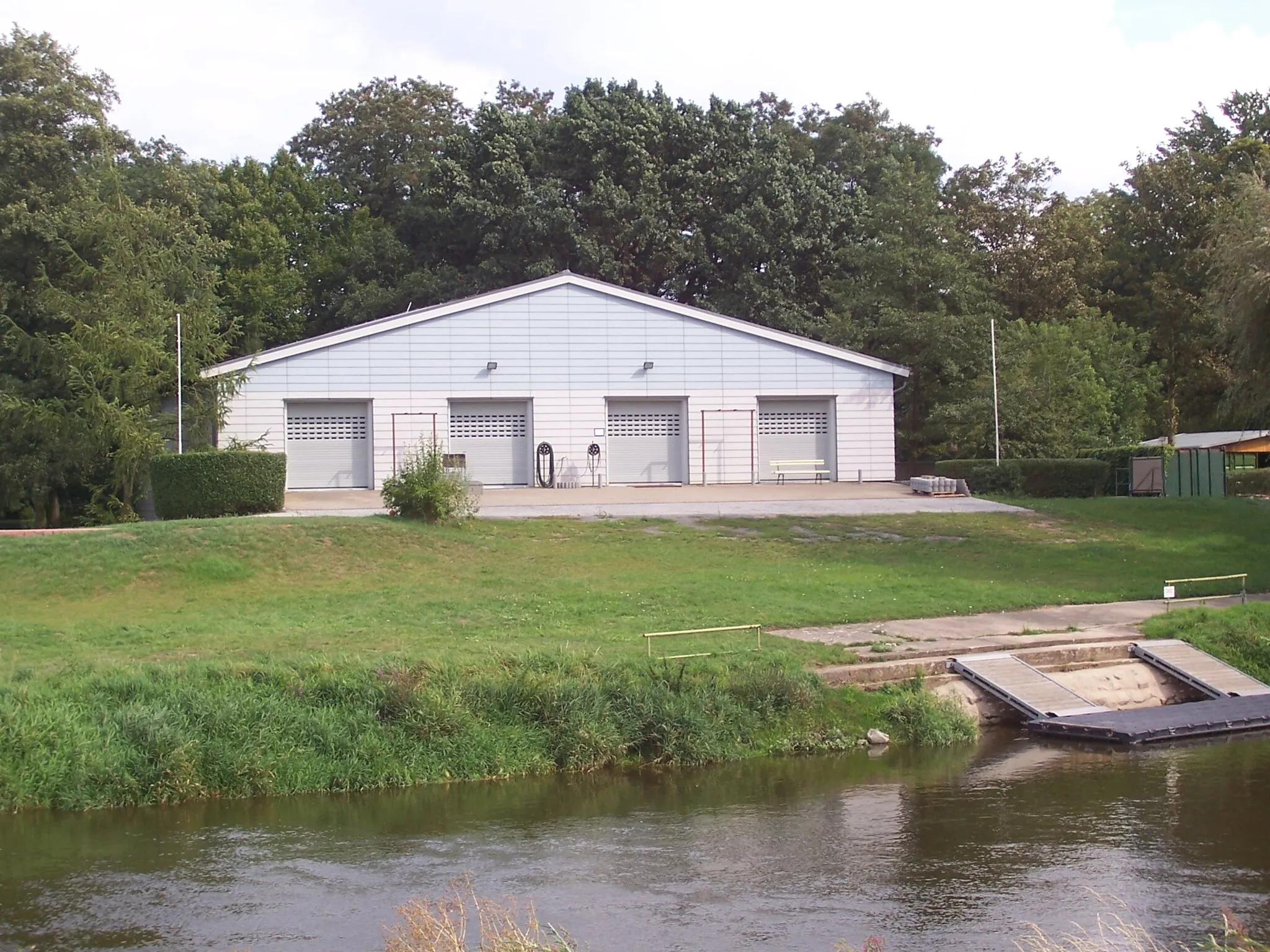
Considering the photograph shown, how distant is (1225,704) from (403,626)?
1045cm

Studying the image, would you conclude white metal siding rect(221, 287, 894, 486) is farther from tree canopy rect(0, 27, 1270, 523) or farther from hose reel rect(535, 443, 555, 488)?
tree canopy rect(0, 27, 1270, 523)

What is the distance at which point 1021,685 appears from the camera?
16.8 meters

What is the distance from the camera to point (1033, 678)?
55.7 ft

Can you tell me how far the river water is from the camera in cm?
977

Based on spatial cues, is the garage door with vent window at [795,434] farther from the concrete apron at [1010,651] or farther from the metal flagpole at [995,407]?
the concrete apron at [1010,651]

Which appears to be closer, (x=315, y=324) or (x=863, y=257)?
(x=863, y=257)

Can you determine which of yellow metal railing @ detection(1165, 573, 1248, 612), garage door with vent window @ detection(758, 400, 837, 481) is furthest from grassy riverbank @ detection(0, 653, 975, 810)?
garage door with vent window @ detection(758, 400, 837, 481)

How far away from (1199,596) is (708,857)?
1389 centimetres

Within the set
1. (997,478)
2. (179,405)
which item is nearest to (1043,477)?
(997,478)

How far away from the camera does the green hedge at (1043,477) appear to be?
34781mm

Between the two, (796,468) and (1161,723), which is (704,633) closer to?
(1161,723)

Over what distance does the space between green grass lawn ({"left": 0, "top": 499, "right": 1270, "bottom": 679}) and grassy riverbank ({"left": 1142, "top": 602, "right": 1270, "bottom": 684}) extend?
219 centimetres

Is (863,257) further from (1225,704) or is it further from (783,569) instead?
(1225,704)

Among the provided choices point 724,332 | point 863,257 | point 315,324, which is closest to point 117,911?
point 724,332
